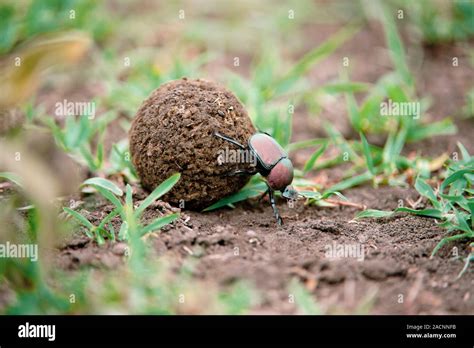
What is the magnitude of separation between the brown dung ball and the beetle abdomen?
20 centimetres

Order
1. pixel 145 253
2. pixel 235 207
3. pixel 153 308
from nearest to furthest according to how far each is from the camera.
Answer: pixel 153 308 < pixel 145 253 < pixel 235 207

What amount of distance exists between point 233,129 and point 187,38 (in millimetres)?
2855

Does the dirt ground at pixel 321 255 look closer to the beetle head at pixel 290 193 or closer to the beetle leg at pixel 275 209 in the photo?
the beetle leg at pixel 275 209

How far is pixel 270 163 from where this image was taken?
3623 mm

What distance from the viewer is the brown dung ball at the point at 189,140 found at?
352cm

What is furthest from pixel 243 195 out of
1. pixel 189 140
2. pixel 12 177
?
pixel 12 177

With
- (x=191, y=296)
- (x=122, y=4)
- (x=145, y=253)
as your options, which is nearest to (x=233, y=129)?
(x=145, y=253)

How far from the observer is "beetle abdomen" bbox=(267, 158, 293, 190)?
11.9 feet

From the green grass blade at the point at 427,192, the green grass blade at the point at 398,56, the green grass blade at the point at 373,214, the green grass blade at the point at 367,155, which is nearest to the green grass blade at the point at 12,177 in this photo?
the green grass blade at the point at 373,214

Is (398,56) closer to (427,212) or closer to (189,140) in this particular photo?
(427,212)

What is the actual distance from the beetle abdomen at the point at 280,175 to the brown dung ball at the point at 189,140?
0.20 meters

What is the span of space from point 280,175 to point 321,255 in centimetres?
67

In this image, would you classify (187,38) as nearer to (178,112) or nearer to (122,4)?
(122,4)

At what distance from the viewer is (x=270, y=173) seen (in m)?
3.64
